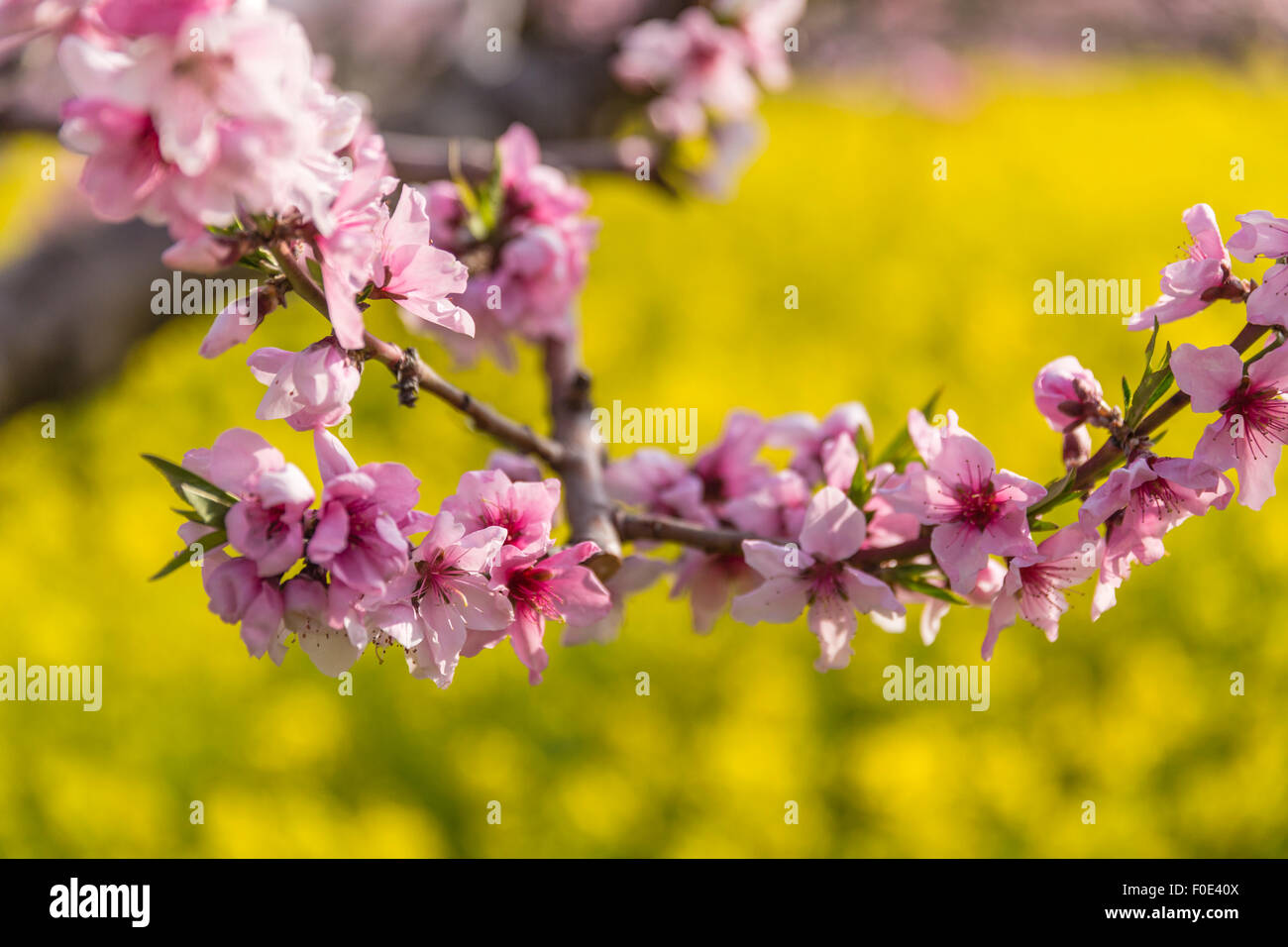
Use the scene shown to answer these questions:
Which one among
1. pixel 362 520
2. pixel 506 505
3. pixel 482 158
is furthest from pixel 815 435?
pixel 482 158

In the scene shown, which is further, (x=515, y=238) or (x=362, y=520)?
(x=515, y=238)

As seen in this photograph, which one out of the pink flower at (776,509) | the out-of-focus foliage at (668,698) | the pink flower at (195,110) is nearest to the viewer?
the pink flower at (195,110)

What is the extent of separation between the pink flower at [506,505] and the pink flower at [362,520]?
0.14ft

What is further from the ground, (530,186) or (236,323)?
(530,186)

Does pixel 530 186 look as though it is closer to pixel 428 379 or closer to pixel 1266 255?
pixel 428 379

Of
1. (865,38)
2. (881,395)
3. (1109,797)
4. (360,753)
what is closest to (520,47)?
(881,395)

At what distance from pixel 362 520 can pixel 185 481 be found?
0.41ft

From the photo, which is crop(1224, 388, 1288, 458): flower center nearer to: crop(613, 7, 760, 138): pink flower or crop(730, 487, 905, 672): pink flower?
crop(730, 487, 905, 672): pink flower

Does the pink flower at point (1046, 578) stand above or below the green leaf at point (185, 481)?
below

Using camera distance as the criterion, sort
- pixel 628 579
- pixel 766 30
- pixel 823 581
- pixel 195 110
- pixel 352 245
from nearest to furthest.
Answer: pixel 195 110 < pixel 352 245 < pixel 823 581 < pixel 628 579 < pixel 766 30

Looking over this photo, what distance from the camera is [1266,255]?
28.2 inches

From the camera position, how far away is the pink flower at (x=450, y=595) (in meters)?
0.71

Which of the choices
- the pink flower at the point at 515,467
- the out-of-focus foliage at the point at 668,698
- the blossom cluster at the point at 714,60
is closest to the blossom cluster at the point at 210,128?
the pink flower at the point at 515,467

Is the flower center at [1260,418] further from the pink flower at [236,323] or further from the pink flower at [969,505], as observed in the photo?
the pink flower at [236,323]
